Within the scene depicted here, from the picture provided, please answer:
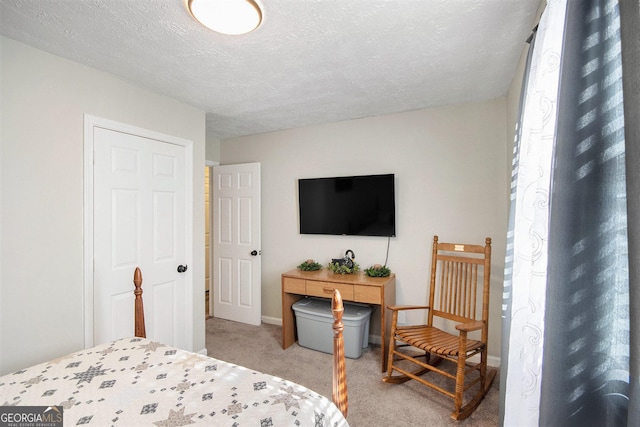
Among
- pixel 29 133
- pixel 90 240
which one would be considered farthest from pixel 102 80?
pixel 90 240

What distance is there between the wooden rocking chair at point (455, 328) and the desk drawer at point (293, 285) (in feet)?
3.37

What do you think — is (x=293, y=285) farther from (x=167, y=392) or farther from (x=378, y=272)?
(x=167, y=392)

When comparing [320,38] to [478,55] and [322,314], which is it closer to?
[478,55]

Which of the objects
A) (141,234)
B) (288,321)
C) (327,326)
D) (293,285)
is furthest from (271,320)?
(141,234)

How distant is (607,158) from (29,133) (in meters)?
2.75

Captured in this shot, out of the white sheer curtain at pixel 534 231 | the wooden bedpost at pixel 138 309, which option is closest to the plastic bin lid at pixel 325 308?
the wooden bedpost at pixel 138 309

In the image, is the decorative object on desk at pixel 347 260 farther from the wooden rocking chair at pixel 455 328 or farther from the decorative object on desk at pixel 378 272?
the wooden rocking chair at pixel 455 328

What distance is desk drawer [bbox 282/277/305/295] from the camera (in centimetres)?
322

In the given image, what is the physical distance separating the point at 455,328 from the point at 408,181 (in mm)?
1484

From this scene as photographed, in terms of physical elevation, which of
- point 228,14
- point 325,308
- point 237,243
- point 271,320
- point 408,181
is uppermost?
point 228,14

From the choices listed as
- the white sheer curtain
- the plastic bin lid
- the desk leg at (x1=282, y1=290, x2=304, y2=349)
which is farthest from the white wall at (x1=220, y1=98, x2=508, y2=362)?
the white sheer curtain

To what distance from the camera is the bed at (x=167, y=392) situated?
112cm

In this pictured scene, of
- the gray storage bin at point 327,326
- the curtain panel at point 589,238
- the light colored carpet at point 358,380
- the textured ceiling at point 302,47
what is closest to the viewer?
the curtain panel at point 589,238

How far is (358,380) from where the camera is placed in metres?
2.62
